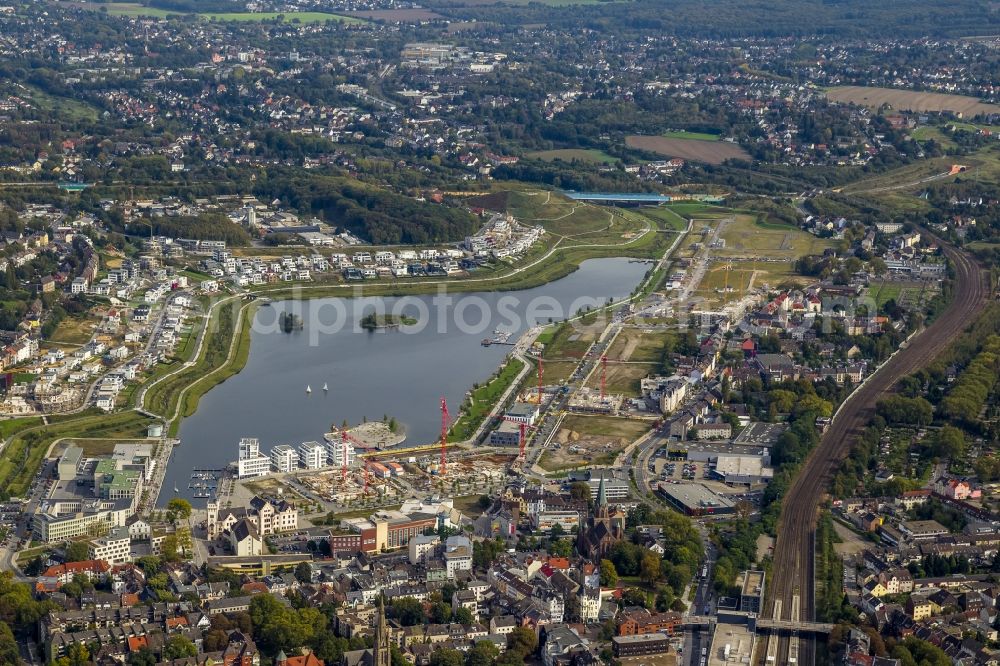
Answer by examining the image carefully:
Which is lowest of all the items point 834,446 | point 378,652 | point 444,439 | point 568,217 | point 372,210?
point 568,217

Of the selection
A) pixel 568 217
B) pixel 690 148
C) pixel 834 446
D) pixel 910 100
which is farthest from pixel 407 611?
pixel 910 100

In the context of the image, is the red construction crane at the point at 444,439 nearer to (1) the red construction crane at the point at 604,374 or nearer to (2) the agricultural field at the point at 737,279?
(1) the red construction crane at the point at 604,374

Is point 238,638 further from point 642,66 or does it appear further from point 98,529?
point 642,66

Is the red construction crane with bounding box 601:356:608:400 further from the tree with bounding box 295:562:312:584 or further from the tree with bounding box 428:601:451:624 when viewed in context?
the tree with bounding box 428:601:451:624

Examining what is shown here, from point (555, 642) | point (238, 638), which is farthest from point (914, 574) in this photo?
point (238, 638)

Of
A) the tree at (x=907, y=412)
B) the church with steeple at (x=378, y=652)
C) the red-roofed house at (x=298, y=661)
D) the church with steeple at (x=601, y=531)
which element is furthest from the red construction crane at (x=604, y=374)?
the red-roofed house at (x=298, y=661)

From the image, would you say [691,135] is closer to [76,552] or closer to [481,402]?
[481,402]
